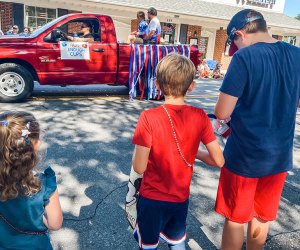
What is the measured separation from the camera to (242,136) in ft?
6.68

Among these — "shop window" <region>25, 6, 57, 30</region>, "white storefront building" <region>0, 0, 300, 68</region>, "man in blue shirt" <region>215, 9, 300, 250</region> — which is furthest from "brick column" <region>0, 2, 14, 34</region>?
"man in blue shirt" <region>215, 9, 300, 250</region>

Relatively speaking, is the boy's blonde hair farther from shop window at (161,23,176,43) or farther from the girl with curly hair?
shop window at (161,23,176,43)

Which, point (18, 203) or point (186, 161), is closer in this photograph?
point (18, 203)

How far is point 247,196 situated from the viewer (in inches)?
82.7

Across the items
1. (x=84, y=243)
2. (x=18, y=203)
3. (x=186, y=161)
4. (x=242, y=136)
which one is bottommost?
(x=84, y=243)

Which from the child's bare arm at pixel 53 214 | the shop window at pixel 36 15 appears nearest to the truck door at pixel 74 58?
the child's bare arm at pixel 53 214

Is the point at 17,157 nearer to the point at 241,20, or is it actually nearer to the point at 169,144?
the point at 169,144

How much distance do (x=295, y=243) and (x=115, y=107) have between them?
4.93 meters

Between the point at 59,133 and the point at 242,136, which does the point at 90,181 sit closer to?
the point at 59,133

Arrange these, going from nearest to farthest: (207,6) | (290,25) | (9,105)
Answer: (9,105) → (207,6) → (290,25)

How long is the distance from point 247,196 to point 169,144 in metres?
0.72

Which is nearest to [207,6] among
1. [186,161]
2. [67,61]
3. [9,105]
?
[67,61]

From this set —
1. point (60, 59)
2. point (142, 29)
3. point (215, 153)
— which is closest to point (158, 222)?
point (215, 153)

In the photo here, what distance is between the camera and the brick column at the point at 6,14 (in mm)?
14195
